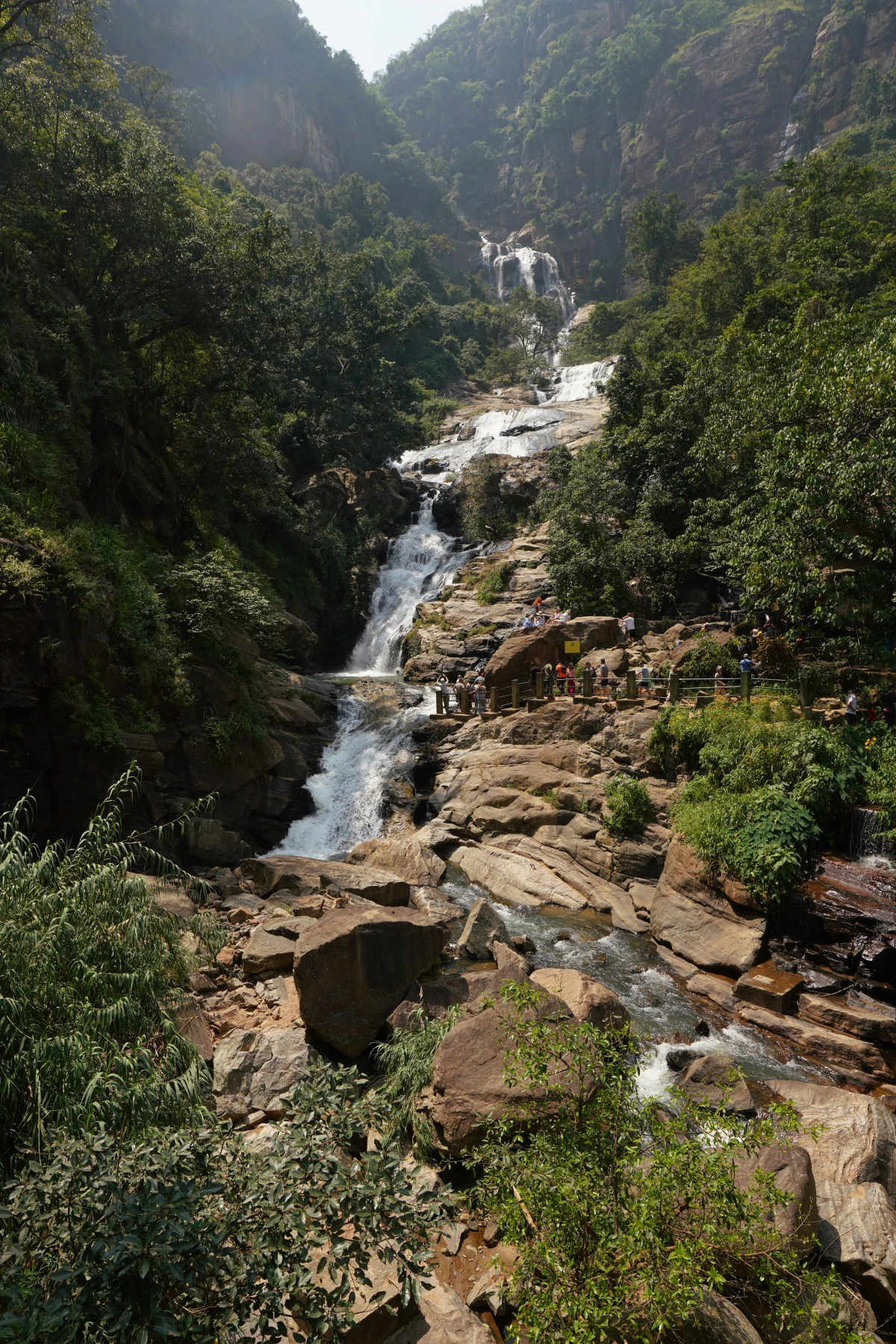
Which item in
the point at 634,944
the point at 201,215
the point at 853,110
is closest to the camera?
the point at 634,944

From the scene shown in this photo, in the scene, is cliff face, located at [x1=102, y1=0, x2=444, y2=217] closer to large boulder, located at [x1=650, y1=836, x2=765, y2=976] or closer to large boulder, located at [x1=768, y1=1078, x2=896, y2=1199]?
large boulder, located at [x1=650, y1=836, x2=765, y2=976]

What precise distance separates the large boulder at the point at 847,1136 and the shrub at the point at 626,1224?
1.05 metres

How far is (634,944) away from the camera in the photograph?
39.1 feet

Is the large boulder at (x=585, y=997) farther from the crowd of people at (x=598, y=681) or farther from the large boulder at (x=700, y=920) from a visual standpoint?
the crowd of people at (x=598, y=681)

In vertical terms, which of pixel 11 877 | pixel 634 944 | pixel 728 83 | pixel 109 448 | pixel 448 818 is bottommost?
pixel 634 944

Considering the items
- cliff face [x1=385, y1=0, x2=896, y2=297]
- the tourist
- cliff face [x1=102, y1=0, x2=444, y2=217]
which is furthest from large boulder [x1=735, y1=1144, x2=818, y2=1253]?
cliff face [x1=102, y1=0, x2=444, y2=217]

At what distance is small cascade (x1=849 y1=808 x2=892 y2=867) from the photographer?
1095 centimetres

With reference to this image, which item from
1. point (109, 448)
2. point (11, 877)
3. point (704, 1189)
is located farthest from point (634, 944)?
point (109, 448)

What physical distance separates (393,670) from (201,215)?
54.6 ft

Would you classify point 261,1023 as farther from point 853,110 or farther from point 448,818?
point 853,110

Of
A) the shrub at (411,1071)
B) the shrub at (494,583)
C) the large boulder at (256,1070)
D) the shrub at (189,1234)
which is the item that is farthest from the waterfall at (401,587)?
the shrub at (189,1234)

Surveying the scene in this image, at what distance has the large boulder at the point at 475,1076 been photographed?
19.6 feet

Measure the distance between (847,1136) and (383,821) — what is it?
40.6 feet

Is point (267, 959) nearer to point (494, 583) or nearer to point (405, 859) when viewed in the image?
point (405, 859)
